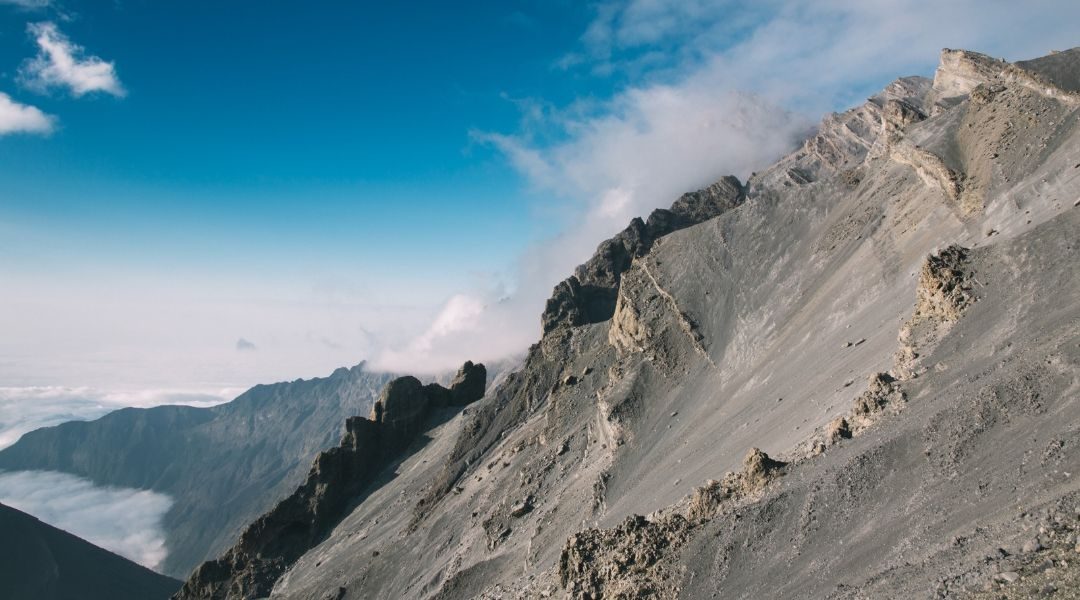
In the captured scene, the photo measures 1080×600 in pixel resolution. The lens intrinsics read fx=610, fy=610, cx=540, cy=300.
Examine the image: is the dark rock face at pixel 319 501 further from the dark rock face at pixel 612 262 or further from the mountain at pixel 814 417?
the dark rock face at pixel 612 262

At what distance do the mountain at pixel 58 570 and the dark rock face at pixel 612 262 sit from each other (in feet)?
372

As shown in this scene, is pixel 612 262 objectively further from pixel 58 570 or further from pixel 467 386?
pixel 58 570

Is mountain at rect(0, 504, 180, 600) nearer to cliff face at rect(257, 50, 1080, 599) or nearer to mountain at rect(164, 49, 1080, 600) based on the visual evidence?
mountain at rect(164, 49, 1080, 600)

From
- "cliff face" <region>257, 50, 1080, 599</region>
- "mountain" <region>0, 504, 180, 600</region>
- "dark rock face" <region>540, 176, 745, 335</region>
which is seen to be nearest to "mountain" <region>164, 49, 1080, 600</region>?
"cliff face" <region>257, 50, 1080, 599</region>

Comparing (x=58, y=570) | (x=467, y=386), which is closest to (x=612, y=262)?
(x=467, y=386)

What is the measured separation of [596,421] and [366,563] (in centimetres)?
3591

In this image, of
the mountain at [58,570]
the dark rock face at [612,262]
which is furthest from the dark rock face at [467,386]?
the mountain at [58,570]

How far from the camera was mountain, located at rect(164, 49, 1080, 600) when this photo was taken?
23859 mm

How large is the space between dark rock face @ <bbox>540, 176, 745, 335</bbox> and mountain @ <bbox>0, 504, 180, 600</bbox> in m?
113

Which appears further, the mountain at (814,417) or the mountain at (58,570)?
the mountain at (58,570)

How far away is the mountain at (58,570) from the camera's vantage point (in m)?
127

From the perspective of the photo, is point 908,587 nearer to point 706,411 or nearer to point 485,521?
point 706,411

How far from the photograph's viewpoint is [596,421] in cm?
6906

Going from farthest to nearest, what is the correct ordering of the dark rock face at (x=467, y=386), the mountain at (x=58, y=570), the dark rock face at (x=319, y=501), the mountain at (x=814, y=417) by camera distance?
the mountain at (x=58, y=570)
the dark rock face at (x=467, y=386)
the dark rock face at (x=319, y=501)
the mountain at (x=814, y=417)
